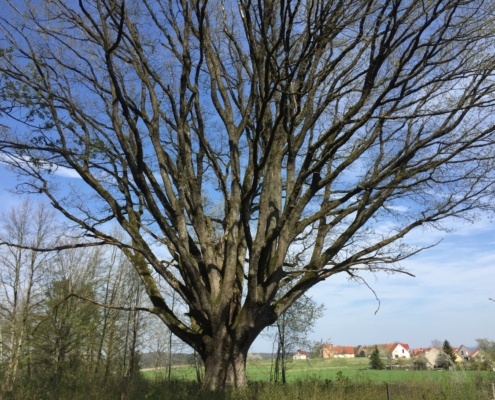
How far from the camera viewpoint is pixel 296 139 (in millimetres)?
9969

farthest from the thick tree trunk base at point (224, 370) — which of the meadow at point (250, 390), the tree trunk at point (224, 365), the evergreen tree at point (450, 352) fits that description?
the evergreen tree at point (450, 352)

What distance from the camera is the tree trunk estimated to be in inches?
334

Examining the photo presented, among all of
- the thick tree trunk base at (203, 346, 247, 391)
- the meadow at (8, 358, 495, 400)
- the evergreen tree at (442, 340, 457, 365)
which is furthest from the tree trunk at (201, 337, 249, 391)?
the evergreen tree at (442, 340, 457, 365)

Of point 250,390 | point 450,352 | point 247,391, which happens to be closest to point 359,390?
point 250,390

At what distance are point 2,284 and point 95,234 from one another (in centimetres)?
2174

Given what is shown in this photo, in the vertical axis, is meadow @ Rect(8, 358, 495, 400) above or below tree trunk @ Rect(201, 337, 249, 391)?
below

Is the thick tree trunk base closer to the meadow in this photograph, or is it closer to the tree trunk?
the tree trunk

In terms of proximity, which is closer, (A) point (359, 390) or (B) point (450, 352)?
(A) point (359, 390)

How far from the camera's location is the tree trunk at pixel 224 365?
8.48 metres

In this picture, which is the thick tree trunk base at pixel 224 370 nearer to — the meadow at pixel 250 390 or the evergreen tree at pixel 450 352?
the meadow at pixel 250 390

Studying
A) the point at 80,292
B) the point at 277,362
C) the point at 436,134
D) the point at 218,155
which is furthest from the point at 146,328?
the point at 436,134

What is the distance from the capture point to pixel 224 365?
8609 millimetres

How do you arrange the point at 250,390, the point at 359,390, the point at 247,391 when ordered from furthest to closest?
the point at 359,390 < the point at 250,390 < the point at 247,391

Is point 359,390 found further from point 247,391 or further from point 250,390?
point 247,391
